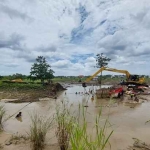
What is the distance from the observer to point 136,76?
3388 centimetres

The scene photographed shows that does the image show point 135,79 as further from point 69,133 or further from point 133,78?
point 69,133

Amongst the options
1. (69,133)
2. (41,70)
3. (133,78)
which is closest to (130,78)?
(133,78)

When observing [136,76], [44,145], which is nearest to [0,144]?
[44,145]

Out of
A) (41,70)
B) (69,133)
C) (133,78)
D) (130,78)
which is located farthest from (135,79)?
(69,133)

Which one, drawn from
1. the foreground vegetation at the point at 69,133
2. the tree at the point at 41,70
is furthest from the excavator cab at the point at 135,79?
the foreground vegetation at the point at 69,133

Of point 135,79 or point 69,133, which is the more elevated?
point 135,79

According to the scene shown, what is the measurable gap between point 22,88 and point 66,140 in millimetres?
24803

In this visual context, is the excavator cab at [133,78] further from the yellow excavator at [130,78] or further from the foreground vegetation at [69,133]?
the foreground vegetation at [69,133]

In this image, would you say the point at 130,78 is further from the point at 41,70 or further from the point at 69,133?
the point at 69,133

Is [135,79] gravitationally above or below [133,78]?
below

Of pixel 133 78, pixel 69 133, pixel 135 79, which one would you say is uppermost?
pixel 133 78

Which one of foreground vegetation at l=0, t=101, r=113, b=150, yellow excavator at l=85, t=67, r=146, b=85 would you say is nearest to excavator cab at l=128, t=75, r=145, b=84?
yellow excavator at l=85, t=67, r=146, b=85

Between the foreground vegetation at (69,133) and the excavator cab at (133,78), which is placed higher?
the excavator cab at (133,78)

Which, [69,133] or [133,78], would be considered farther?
[133,78]
